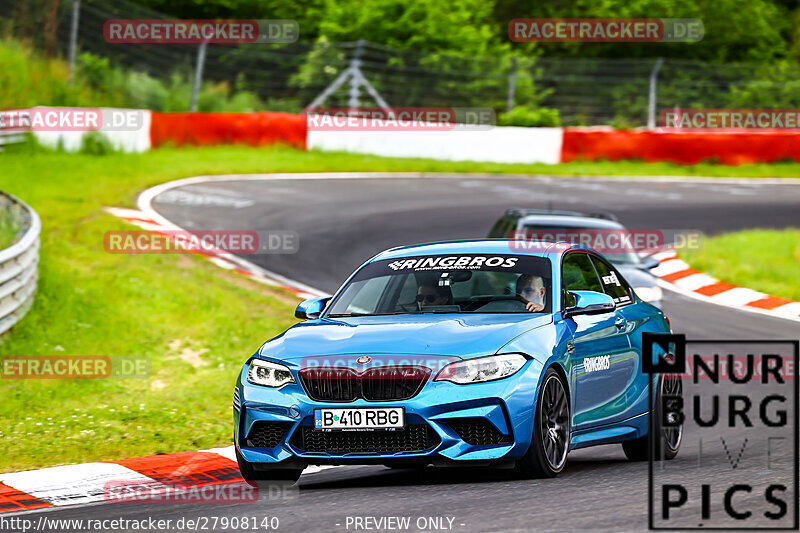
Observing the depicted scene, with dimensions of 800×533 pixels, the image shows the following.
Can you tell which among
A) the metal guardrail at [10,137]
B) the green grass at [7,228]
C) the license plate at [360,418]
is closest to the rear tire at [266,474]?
the license plate at [360,418]

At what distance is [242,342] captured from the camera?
1434cm

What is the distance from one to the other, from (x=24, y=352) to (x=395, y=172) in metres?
17.6

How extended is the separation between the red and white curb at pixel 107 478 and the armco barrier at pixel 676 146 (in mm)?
24359

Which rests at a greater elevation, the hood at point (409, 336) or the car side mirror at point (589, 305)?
the car side mirror at point (589, 305)

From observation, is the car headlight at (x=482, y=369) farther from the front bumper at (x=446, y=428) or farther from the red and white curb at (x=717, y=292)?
the red and white curb at (x=717, y=292)

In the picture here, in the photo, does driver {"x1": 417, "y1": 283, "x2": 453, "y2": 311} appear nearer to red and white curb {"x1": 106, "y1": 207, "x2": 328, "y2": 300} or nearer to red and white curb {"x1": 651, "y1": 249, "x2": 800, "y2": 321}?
red and white curb {"x1": 106, "y1": 207, "x2": 328, "y2": 300}

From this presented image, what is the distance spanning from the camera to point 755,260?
20250 millimetres

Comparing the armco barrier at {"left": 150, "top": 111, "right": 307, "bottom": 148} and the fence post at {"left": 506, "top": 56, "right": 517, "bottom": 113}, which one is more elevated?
the fence post at {"left": 506, "top": 56, "right": 517, "bottom": 113}

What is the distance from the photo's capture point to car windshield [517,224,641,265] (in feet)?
47.8

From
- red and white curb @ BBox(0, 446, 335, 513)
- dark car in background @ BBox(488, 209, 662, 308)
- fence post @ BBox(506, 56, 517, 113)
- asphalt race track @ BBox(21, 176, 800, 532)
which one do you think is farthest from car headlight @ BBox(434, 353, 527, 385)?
fence post @ BBox(506, 56, 517, 113)

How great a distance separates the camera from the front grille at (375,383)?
7.18 metres

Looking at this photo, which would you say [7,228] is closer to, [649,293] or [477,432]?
[649,293]

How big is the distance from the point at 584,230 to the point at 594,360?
685 cm

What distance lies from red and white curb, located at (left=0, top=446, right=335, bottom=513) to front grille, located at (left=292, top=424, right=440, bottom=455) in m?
1.18
